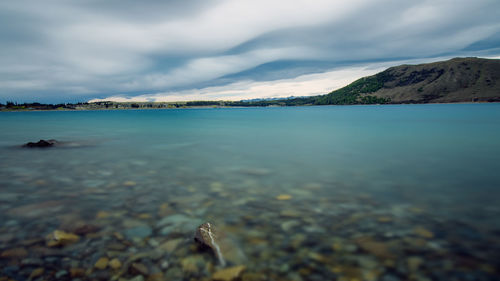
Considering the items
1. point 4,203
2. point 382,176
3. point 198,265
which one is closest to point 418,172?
point 382,176

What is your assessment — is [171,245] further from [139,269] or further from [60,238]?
[60,238]

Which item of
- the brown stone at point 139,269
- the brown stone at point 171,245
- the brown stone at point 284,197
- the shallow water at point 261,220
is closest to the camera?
the brown stone at point 139,269

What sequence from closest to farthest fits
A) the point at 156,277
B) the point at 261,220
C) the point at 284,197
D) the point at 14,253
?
the point at 156,277 < the point at 14,253 < the point at 261,220 < the point at 284,197

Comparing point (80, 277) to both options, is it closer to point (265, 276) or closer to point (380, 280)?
point (265, 276)

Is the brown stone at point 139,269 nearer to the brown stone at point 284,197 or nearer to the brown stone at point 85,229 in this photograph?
the brown stone at point 85,229

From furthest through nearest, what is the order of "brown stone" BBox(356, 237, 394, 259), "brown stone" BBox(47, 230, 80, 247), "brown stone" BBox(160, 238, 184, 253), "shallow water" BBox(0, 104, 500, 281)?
"brown stone" BBox(47, 230, 80, 247)
"brown stone" BBox(160, 238, 184, 253)
"brown stone" BBox(356, 237, 394, 259)
"shallow water" BBox(0, 104, 500, 281)

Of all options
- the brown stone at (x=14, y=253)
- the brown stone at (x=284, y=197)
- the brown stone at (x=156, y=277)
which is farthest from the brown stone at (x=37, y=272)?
the brown stone at (x=284, y=197)

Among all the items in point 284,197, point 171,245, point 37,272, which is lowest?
point 284,197

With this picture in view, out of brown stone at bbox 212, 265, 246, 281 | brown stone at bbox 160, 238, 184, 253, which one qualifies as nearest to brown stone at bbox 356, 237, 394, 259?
brown stone at bbox 212, 265, 246, 281

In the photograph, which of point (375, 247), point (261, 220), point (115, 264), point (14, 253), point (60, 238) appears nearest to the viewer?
→ point (115, 264)

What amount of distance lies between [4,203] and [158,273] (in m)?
8.45

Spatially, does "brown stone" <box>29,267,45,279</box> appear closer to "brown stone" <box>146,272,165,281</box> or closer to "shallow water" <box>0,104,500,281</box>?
"shallow water" <box>0,104,500,281</box>

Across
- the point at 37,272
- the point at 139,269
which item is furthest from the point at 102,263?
the point at 37,272

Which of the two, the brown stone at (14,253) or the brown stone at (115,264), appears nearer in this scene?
the brown stone at (115,264)
